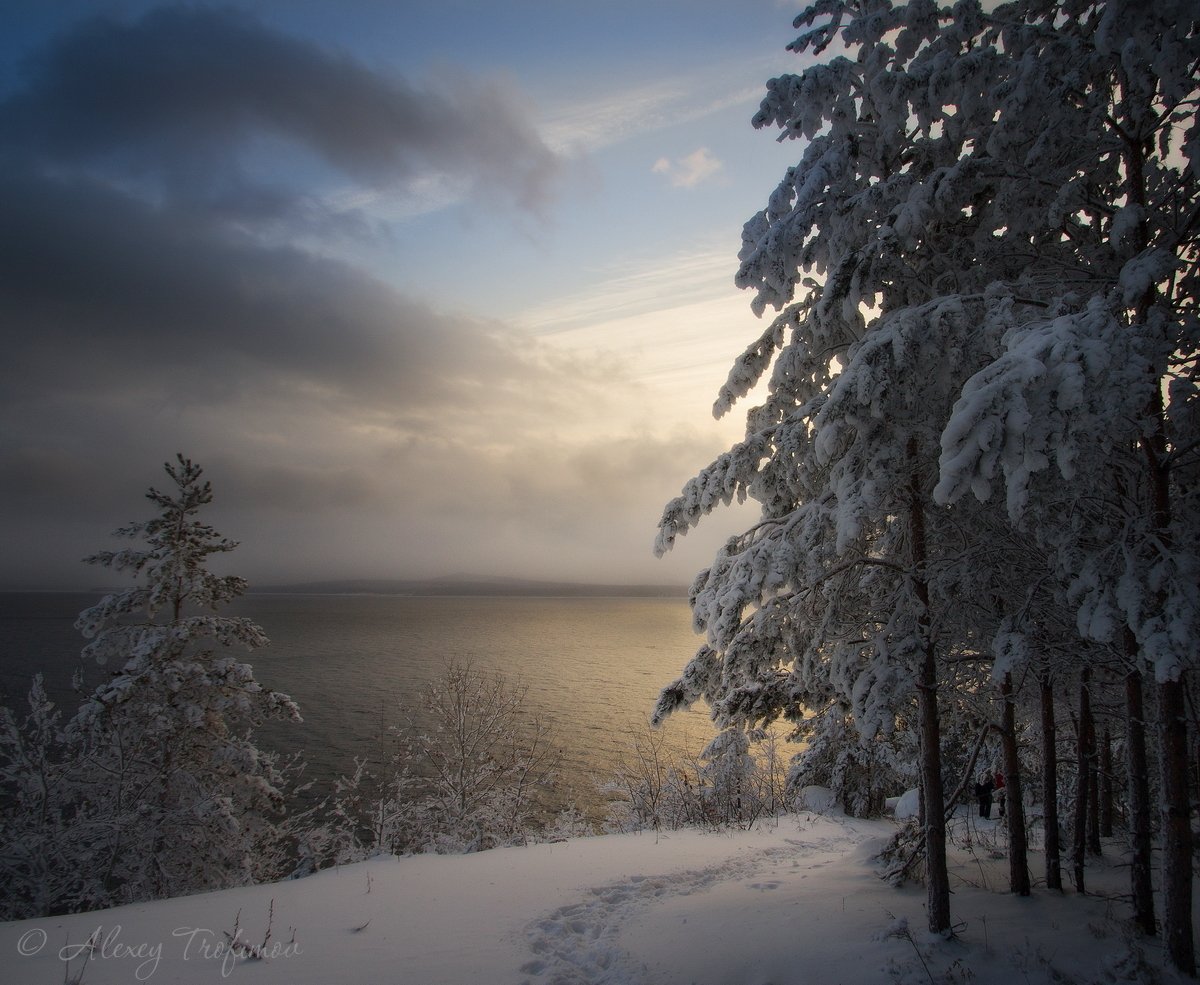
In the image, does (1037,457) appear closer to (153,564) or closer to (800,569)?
(800,569)

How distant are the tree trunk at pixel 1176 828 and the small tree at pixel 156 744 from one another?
1723 centimetres

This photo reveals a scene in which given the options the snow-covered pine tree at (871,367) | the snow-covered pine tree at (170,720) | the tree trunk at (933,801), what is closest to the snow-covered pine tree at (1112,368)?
the snow-covered pine tree at (871,367)

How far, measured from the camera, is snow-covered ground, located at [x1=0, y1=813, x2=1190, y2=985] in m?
5.62

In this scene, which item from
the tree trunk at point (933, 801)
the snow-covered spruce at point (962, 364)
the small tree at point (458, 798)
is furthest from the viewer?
the small tree at point (458, 798)

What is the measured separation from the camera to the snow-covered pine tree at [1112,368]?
360 cm

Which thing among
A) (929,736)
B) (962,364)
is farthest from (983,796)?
(962,364)

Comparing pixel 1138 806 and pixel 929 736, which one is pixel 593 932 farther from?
pixel 1138 806

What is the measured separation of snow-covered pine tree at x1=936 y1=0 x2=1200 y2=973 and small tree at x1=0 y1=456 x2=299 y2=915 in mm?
16749

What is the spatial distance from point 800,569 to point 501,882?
6681mm

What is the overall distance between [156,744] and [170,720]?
173 centimetres

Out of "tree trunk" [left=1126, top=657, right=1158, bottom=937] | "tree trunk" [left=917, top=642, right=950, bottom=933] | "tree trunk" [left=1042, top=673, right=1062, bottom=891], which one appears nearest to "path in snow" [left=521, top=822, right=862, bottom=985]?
"tree trunk" [left=917, top=642, right=950, bottom=933]

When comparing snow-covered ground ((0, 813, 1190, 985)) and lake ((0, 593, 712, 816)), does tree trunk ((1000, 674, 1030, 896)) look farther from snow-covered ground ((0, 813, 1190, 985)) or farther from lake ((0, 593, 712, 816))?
lake ((0, 593, 712, 816))

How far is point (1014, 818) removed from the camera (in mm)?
7836

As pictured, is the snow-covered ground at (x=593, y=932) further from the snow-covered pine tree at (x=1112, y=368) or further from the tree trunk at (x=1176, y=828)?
the snow-covered pine tree at (x=1112, y=368)
